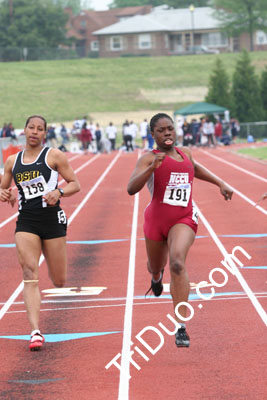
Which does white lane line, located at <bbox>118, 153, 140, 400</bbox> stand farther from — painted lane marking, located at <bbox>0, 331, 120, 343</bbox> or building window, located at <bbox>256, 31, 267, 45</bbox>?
building window, located at <bbox>256, 31, 267, 45</bbox>

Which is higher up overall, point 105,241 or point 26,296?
point 26,296

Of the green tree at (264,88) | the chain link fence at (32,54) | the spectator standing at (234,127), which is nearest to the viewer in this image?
the spectator standing at (234,127)

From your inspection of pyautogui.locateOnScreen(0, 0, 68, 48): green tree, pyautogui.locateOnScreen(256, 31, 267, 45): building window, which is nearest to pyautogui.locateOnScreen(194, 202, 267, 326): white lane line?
pyautogui.locateOnScreen(0, 0, 68, 48): green tree

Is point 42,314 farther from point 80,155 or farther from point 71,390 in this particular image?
point 80,155

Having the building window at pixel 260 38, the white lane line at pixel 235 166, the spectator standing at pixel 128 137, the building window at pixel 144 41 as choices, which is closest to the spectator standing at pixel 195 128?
the spectator standing at pixel 128 137

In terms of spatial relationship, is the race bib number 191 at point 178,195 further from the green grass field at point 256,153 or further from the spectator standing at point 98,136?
the spectator standing at point 98,136

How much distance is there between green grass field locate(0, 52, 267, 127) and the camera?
7344cm

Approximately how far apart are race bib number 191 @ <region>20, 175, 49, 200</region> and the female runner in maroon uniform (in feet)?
2.63

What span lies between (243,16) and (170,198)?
93.5 m

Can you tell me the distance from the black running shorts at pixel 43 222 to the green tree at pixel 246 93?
165ft

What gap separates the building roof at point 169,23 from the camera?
10531cm

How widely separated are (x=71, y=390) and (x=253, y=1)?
93.0 metres

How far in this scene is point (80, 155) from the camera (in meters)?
45.6

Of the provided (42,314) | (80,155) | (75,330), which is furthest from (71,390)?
(80,155)
